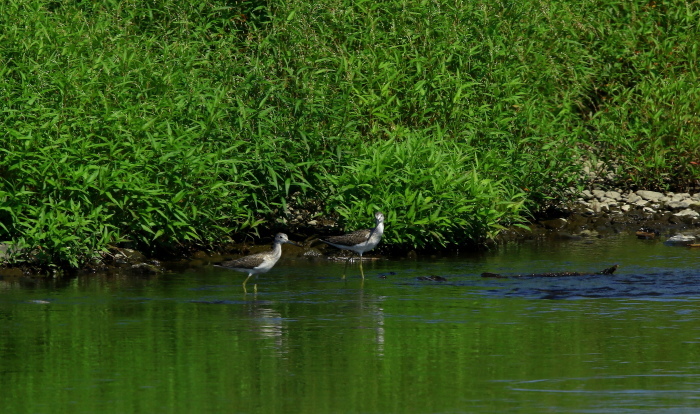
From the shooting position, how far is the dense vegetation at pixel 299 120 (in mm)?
17641

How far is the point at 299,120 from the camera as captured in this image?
780 inches

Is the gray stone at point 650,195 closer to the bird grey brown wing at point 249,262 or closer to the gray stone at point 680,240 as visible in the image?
the gray stone at point 680,240

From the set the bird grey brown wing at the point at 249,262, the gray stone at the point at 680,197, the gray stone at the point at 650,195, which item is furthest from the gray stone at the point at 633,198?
the bird grey brown wing at the point at 249,262

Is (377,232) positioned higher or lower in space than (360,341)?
higher

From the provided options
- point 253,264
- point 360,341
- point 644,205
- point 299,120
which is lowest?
point 360,341

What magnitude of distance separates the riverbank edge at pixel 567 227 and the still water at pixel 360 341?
33.2 inches

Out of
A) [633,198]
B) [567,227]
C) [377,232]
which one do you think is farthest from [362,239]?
[633,198]

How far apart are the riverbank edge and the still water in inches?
33.2

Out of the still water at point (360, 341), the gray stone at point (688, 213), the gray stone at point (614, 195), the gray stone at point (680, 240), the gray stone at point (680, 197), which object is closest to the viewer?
the still water at point (360, 341)

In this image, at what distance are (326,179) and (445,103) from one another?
312 centimetres

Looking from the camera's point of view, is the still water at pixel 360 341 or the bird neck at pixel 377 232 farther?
the bird neck at pixel 377 232

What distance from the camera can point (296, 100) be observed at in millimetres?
19984

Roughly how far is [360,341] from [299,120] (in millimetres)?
8461

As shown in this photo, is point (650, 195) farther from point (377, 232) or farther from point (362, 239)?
point (362, 239)
